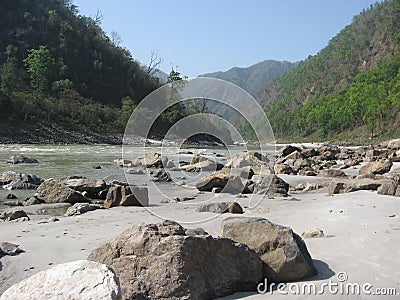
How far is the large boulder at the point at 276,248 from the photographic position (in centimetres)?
385

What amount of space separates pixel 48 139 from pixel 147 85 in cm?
4910

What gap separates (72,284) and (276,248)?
2096mm

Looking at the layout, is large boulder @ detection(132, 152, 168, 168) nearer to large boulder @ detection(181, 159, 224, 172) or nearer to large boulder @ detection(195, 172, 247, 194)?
large boulder @ detection(181, 159, 224, 172)

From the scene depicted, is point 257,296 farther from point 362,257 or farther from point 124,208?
point 124,208

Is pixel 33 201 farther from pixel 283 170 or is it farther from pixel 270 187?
pixel 283 170

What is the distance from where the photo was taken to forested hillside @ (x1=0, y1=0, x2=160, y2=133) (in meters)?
59.9

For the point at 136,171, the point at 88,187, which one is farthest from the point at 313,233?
the point at 136,171

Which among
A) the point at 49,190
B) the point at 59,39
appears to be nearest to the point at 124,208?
the point at 49,190

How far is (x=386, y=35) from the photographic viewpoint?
109750 mm

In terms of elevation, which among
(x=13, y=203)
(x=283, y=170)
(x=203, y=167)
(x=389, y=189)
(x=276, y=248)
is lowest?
(x=13, y=203)

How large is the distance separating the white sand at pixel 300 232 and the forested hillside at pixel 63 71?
50890 millimetres

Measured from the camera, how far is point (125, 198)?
9000 millimetres

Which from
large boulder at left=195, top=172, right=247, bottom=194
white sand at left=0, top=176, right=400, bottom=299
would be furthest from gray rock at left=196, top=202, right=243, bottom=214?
large boulder at left=195, top=172, right=247, bottom=194

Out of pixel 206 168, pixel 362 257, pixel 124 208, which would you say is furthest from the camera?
pixel 206 168
